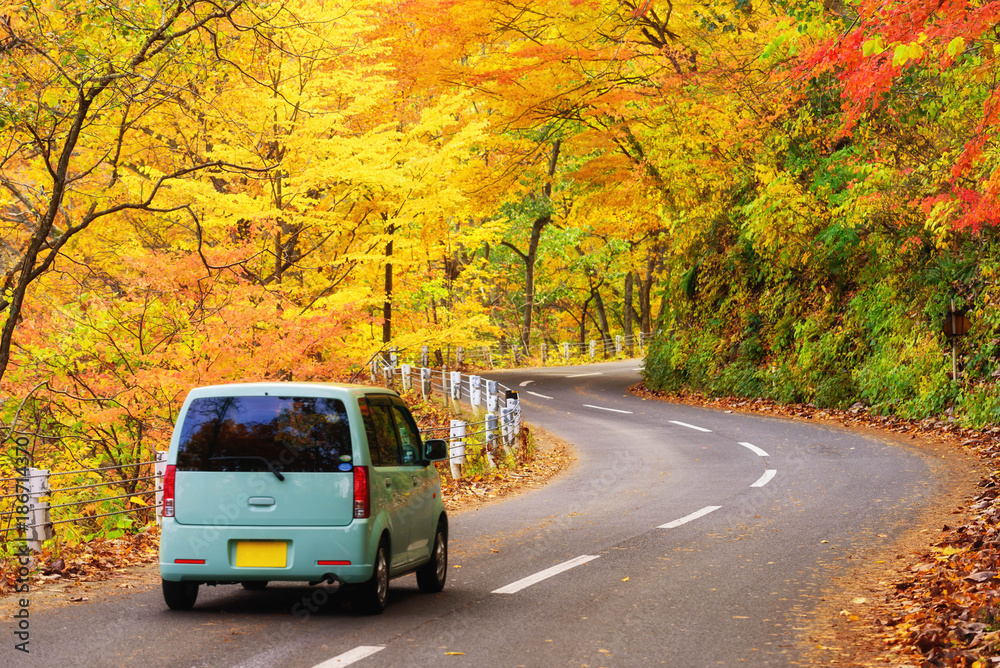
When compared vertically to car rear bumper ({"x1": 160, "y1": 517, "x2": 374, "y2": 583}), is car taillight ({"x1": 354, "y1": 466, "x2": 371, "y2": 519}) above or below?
above

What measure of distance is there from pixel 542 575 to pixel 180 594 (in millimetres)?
3061

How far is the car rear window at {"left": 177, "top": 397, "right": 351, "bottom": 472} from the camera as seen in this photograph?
6.88m

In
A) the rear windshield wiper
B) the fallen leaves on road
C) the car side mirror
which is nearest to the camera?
the fallen leaves on road

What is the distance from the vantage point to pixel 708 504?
13.0 metres

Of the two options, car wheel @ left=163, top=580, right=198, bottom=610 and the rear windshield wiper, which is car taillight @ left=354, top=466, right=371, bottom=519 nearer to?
the rear windshield wiper

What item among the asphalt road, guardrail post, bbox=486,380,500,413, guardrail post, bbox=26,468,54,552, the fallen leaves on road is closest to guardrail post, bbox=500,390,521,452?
guardrail post, bbox=486,380,500,413

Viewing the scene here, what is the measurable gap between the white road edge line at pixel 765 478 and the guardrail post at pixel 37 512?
9431mm

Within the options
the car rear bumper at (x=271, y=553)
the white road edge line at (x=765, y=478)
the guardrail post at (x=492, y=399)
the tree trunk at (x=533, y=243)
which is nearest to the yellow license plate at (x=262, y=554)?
the car rear bumper at (x=271, y=553)

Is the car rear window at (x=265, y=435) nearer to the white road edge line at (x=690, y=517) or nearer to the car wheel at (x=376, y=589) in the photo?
the car wheel at (x=376, y=589)

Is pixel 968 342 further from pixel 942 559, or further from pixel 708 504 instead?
pixel 942 559

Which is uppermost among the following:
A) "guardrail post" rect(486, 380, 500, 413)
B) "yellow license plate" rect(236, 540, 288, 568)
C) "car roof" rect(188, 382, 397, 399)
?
"car roof" rect(188, 382, 397, 399)

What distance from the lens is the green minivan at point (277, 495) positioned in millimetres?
6734

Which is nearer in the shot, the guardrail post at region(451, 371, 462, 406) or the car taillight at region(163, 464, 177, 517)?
the car taillight at region(163, 464, 177, 517)

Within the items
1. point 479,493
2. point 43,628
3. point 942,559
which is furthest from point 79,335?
point 942,559
